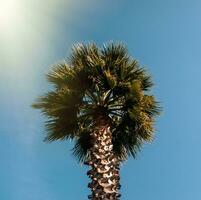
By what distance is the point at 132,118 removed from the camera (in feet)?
51.7

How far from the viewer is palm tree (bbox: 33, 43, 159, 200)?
51.2 ft

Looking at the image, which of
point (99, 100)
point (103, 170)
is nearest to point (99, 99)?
point (99, 100)

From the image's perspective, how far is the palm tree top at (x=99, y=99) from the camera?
51.3 feet

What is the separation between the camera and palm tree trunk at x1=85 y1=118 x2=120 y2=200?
1236 cm

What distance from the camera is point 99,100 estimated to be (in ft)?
50.8

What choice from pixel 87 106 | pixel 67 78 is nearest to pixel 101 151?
pixel 87 106

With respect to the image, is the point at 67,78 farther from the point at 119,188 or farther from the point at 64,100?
the point at 119,188

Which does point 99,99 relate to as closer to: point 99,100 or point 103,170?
point 99,100

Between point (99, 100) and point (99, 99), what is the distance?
0.04 meters

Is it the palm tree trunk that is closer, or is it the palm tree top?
the palm tree trunk

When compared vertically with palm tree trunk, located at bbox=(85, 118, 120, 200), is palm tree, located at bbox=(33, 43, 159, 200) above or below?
above

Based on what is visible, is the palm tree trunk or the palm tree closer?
the palm tree trunk

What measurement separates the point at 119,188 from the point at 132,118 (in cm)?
359

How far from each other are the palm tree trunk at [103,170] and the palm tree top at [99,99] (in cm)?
145
